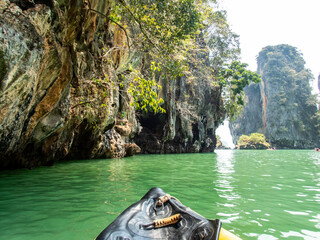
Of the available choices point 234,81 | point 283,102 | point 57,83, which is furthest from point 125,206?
point 283,102

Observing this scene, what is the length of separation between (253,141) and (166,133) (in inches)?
1547

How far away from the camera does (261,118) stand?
69.1 meters

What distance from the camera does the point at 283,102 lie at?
61375mm

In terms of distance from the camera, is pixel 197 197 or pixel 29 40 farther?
pixel 197 197

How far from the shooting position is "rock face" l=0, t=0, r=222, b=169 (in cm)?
289

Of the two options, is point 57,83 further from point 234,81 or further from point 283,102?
point 283,102

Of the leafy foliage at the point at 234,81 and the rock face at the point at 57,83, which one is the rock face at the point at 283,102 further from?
the rock face at the point at 57,83

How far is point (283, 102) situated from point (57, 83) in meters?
68.6

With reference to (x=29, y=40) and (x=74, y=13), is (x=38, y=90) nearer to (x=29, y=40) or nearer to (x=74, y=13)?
(x=29, y=40)

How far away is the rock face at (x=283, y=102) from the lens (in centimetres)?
5847

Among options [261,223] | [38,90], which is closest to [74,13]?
[38,90]

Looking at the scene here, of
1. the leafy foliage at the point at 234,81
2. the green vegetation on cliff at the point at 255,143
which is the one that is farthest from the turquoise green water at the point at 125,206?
the green vegetation on cliff at the point at 255,143

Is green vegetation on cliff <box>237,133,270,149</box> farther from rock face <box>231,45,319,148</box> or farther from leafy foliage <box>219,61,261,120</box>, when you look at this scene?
leafy foliage <box>219,61,261,120</box>

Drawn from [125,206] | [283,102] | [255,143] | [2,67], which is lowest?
[125,206]
